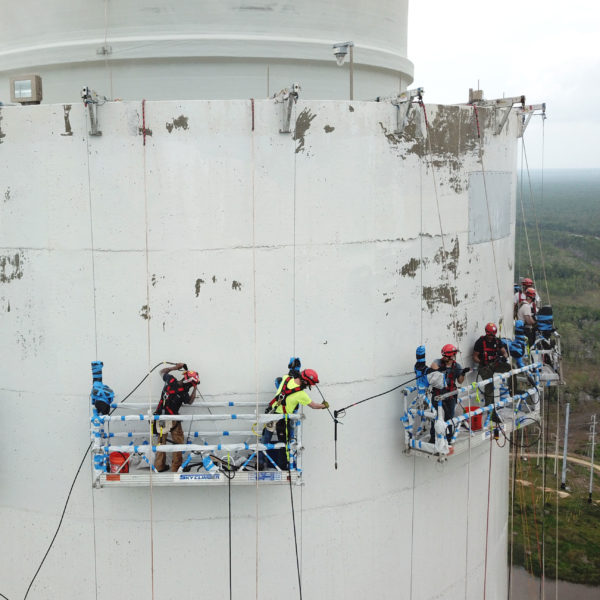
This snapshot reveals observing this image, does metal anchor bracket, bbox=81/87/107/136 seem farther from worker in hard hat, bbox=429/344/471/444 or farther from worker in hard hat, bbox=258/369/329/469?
worker in hard hat, bbox=429/344/471/444

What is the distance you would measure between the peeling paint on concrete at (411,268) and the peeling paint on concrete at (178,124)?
4106 mm

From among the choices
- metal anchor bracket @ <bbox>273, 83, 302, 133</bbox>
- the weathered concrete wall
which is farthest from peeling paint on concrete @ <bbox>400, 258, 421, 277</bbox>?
metal anchor bracket @ <bbox>273, 83, 302, 133</bbox>

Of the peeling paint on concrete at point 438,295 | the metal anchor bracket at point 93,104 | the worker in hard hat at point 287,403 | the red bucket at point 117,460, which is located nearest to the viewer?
the metal anchor bracket at point 93,104

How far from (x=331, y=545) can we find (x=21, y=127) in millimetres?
8155

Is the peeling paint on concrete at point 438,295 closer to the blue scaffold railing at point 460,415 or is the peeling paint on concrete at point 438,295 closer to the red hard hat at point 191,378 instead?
the blue scaffold railing at point 460,415

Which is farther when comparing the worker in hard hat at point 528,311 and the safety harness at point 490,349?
the worker in hard hat at point 528,311

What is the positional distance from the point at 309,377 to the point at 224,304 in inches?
67.9

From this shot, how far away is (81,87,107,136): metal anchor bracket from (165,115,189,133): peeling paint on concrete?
980 mm

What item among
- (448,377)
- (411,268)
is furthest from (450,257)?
(448,377)

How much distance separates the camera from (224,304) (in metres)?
11.5

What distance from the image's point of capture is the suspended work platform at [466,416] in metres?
11.9

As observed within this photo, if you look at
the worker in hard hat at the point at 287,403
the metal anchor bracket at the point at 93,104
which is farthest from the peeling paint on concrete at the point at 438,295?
the metal anchor bracket at the point at 93,104

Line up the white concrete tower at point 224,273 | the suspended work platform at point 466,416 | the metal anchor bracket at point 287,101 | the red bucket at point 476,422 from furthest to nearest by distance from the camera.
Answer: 1. the red bucket at point 476,422
2. the suspended work platform at point 466,416
3. the white concrete tower at point 224,273
4. the metal anchor bracket at point 287,101

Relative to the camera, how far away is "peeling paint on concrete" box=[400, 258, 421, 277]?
1228 cm
